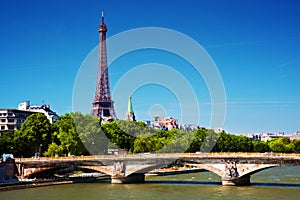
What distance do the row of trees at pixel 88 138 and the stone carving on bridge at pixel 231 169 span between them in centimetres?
2394

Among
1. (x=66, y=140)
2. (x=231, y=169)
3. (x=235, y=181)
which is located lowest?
(x=235, y=181)

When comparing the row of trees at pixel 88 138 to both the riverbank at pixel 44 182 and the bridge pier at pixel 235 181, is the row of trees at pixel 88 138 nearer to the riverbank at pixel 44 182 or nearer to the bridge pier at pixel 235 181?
the riverbank at pixel 44 182

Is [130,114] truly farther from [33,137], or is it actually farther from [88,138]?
[33,137]

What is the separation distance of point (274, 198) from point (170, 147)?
4138 cm

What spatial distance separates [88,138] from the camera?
6350cm

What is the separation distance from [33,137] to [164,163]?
22.2 meters

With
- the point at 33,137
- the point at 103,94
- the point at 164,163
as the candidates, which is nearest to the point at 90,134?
the point at 33,137

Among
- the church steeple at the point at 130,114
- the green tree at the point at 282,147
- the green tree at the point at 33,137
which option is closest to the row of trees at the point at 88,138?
the green tree at the point at 33,137

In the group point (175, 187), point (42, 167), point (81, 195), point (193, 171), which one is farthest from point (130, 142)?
point (81, 195)

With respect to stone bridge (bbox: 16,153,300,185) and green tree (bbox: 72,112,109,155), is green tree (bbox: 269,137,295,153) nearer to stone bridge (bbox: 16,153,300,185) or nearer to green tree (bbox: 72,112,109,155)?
green tree (bbox: 72,112,109,155)

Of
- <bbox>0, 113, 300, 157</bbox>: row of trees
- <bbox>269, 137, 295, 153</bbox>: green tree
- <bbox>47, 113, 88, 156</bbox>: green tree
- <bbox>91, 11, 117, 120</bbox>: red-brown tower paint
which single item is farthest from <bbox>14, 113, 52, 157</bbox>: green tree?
<bbox>269, 137, 295, 153</bbox>: green tree

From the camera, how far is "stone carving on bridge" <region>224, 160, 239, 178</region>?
44994 mm

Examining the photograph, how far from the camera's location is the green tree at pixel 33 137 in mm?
61500

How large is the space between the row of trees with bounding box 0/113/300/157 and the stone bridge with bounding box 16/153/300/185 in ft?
27.4
